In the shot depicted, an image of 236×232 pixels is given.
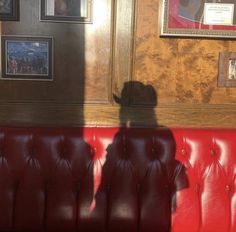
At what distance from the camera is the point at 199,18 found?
214 cm

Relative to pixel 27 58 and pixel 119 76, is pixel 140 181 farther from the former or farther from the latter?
pixel 27 58

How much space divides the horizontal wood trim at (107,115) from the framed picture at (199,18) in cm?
47

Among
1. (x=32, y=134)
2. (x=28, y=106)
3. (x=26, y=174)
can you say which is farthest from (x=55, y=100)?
(x=26, y=174)

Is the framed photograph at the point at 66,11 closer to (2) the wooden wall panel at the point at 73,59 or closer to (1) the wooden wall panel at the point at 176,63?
(2) the wooden wall panel at the point at 73,59

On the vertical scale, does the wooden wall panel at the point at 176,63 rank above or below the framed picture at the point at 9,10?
below

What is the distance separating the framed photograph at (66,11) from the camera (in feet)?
6.87

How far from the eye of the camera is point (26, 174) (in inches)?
72.8

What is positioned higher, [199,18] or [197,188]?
[199,18]

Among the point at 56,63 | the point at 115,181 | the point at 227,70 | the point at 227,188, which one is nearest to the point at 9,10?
the point at 56,63

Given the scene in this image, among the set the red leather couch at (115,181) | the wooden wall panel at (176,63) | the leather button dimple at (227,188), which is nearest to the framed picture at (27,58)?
the red leather couch at (115,181)

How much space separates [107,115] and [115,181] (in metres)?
0.50

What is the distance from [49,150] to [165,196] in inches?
26.5

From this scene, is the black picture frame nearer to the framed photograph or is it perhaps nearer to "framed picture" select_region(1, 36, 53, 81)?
the framed photograph

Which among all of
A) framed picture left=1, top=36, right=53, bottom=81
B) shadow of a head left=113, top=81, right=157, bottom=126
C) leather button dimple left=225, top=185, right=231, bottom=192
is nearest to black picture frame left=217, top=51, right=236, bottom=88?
shadow of a head left=113, top=81, right=157, bottom=126
